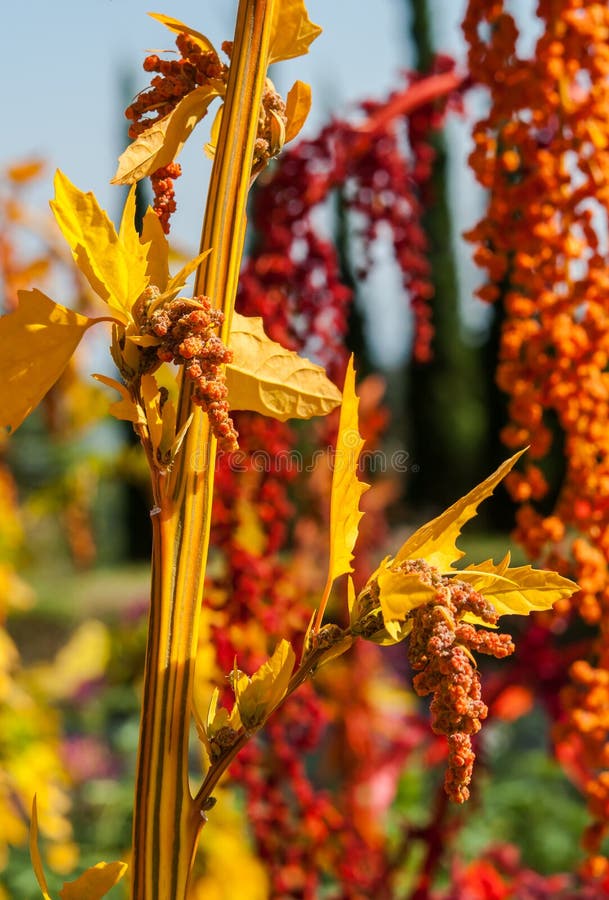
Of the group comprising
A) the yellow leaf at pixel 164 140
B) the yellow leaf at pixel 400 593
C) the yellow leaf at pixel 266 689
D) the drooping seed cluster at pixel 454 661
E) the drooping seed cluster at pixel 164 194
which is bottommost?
the yellow leaf at pixel 266 689

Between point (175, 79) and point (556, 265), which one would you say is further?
point (556, 265)

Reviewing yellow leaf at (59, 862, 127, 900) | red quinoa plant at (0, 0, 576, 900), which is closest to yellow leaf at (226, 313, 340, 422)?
red quinoa plant at (0, 0, 576, 900)

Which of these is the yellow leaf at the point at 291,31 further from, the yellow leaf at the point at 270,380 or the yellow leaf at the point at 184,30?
the yellow leaf at the point at 270,380

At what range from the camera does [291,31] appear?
563 mm

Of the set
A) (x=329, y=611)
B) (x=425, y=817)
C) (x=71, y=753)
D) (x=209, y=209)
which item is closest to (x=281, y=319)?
(x=209, y=209)

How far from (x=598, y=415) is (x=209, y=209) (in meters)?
0.45

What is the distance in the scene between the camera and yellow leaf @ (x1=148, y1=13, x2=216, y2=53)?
1.77ft

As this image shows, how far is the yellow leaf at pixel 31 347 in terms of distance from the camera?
0.48 meters

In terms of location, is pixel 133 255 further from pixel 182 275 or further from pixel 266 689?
pixel 266 689

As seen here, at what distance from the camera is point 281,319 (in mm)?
1056

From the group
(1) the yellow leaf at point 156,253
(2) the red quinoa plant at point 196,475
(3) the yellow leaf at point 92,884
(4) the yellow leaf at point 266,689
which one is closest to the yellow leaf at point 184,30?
(2) the red quinoa plant at point 196,475

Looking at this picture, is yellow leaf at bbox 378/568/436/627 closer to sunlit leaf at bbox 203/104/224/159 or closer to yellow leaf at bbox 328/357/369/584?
yellow leaf at bbox 328/357/369/584

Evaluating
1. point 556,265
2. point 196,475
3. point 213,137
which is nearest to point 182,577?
point 196,475

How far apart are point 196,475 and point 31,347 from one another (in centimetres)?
10
